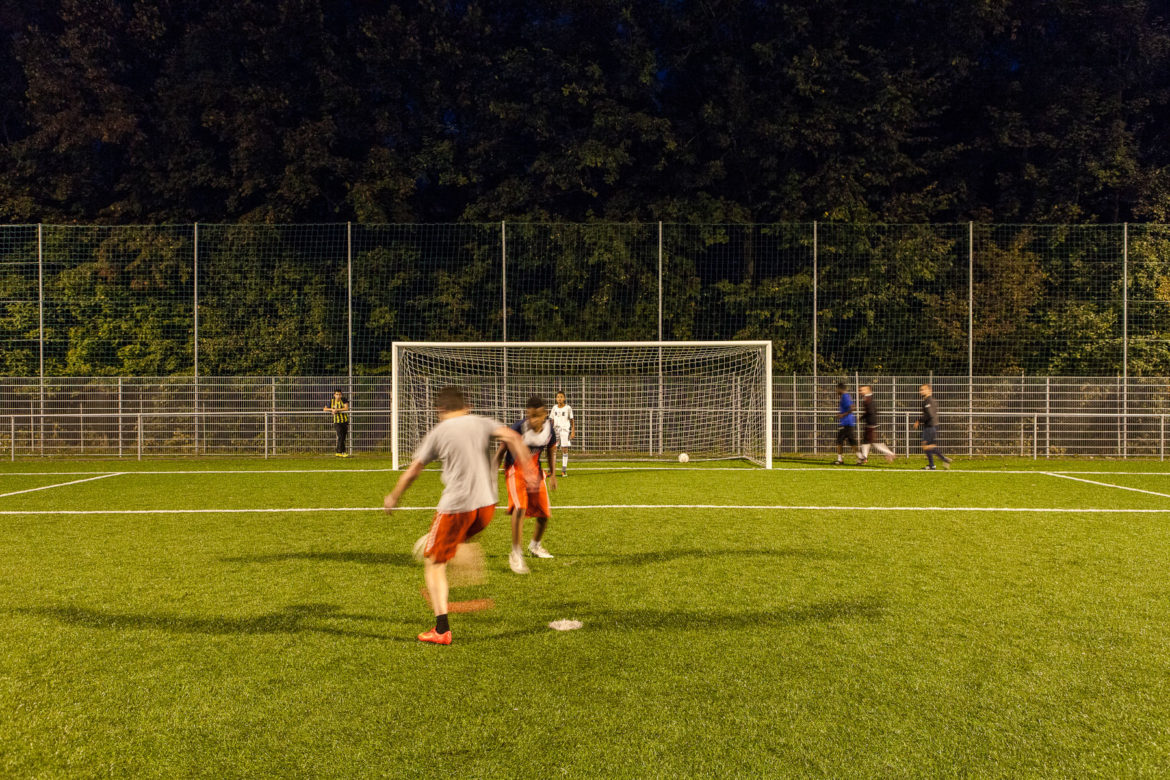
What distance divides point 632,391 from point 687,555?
12852mm

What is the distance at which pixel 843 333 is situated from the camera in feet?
Result: 73.7

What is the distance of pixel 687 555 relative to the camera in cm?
841

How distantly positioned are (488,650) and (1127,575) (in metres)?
5.67

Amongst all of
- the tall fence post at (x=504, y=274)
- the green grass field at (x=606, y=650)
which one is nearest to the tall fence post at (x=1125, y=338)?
the green grass field at (x=606, y=650)

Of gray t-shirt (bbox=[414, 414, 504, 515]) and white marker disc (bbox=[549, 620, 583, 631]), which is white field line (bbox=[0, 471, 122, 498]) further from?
white marker disc (bbox=[549, 620, 583, 631])

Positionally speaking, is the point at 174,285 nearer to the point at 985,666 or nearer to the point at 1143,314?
the point at 985,666

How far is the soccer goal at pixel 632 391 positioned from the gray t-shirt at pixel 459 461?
47.0 feet

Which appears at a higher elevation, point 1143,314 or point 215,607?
point 1143,314

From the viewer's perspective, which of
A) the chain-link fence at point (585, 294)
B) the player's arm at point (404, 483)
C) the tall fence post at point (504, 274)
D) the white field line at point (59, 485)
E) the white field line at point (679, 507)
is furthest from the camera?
the chain-link fence at point (585, 294)

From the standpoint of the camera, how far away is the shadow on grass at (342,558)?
8.16 metres

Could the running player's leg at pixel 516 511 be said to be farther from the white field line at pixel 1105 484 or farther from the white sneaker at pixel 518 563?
the white field line at pixel 1105 484

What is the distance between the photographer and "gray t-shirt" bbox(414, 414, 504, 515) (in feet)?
19.3

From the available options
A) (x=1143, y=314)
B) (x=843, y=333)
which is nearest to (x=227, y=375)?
(x=843, y=333)

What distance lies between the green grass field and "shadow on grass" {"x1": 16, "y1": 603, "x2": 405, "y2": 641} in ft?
0.09
